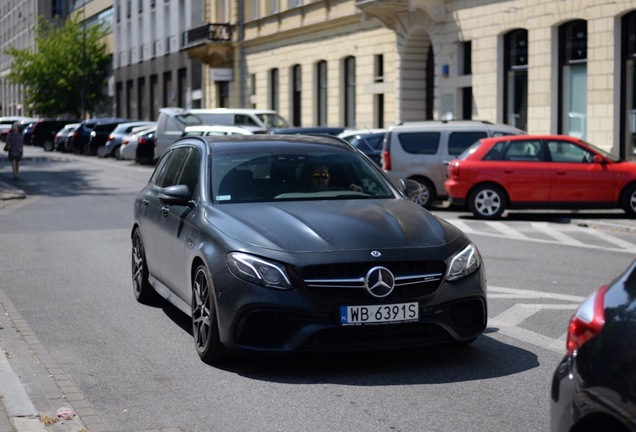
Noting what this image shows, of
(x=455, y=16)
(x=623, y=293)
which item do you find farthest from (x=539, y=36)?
(x=623, y=293)

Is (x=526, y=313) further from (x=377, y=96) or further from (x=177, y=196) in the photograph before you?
(x=377, y=96)

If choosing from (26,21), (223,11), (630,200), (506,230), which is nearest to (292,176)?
(506,230)

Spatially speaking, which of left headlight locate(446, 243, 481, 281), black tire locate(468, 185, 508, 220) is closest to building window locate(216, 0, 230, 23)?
black tire locate(468, 185, 508, 220)

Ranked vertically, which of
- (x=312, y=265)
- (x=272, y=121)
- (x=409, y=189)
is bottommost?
(x=312, y=265)

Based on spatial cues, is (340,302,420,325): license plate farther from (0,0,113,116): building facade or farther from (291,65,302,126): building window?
(0,0,113,116): building facade

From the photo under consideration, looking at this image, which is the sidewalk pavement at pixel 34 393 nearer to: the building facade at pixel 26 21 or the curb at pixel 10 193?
the curb at pixel 10 193

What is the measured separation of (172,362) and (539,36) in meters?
24.4

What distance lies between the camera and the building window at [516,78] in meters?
32.0

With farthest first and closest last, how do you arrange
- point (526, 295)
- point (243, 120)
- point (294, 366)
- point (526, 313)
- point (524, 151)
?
point (243, 120)
point (524, 151)
point (526, 295)
point (526, 313)
point (294, 366)

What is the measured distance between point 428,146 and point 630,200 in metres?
4.38

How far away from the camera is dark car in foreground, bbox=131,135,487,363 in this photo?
7.34m

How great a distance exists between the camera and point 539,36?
30797 mm

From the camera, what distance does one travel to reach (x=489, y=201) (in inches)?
840

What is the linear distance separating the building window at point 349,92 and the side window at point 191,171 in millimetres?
33077
